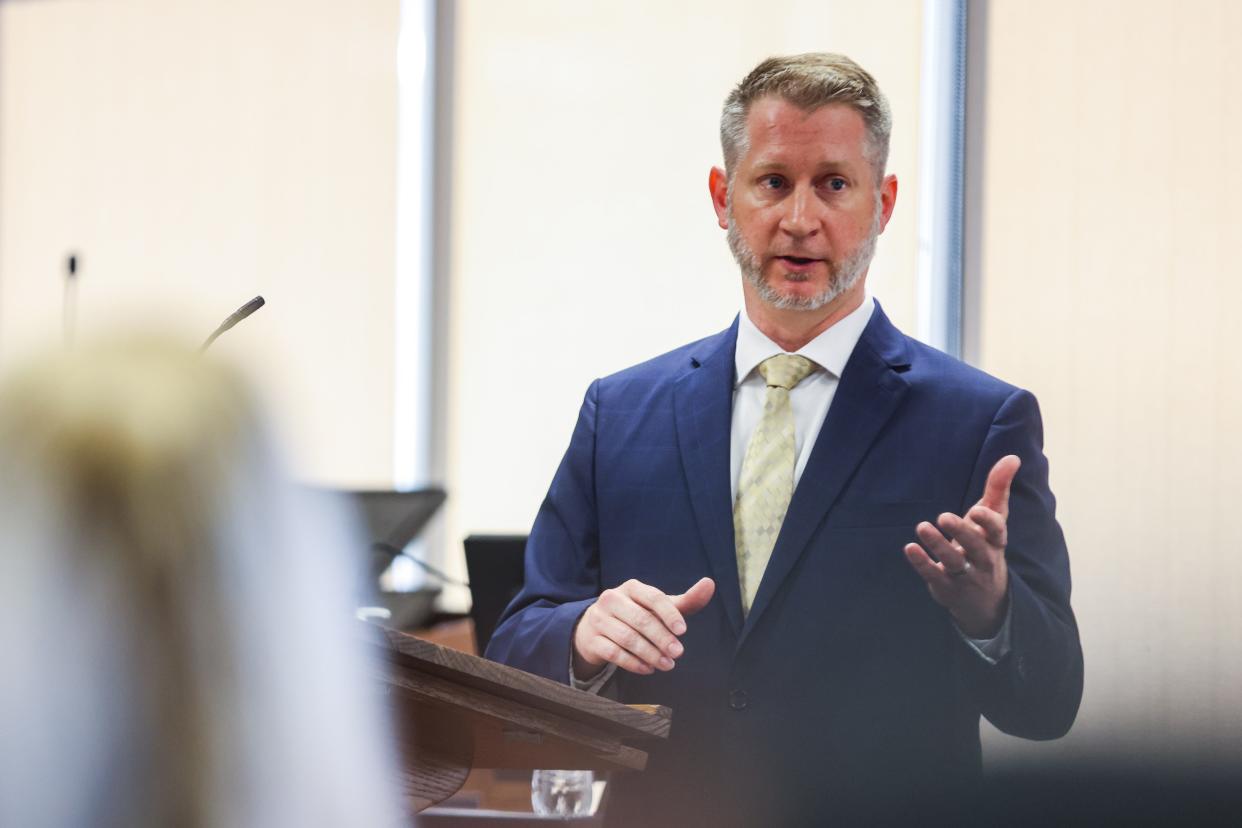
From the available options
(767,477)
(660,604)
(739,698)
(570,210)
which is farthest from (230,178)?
(660,604)

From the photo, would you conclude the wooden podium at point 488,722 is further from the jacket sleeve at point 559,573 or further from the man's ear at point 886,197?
the man's ear at point 886,197

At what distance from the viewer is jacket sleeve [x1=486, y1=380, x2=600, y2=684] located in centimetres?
162

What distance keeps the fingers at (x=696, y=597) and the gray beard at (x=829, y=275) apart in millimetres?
540

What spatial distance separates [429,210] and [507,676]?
313 centimetres

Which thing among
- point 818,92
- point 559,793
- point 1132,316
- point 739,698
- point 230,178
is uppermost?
point 230,178

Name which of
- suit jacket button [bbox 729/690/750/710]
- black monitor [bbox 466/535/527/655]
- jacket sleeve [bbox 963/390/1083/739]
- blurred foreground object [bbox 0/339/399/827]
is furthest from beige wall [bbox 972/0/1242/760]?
blurred foreground object [bbox 0/339/399/827]

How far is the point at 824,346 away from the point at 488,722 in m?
0.87

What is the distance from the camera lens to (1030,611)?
154 centimetres

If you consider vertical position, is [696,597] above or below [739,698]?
above

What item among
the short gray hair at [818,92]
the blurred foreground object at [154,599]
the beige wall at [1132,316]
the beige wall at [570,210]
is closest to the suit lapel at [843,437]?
the short gray hair at [818,92]

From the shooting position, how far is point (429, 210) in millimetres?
4027

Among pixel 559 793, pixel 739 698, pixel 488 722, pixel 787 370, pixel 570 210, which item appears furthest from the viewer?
pixel 570 210

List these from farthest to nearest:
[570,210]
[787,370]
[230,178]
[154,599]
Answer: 1. [230,178]
2. [570,210]
3. [787,370]
4. [154,599]

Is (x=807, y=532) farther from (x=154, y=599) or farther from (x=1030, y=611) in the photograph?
(x=154, y=599)
